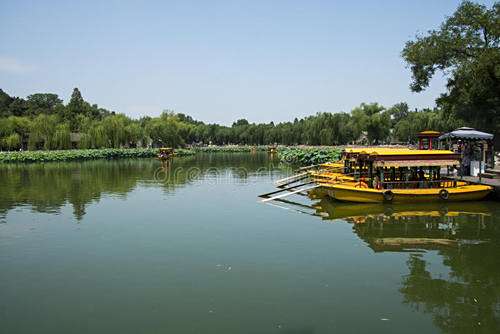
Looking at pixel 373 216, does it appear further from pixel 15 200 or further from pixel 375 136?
pixel 375 136

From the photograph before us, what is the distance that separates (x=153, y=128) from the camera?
8075 cm

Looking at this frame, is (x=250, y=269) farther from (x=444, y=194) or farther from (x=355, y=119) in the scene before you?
(x=355, y=119)

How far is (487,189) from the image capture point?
18.6 meters

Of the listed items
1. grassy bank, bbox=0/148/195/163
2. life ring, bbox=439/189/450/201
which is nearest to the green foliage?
life ring, bbox=439/189/450/201

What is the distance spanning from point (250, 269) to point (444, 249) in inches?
213

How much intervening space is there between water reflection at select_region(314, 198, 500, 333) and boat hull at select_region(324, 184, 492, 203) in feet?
1.04

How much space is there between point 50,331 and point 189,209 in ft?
36.4

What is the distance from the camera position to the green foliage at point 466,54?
886 inches

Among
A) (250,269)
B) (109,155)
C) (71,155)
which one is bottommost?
(250,269)

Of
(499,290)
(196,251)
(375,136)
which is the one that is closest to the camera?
(499,290)

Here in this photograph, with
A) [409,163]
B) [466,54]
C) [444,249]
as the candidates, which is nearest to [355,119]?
[466,54]

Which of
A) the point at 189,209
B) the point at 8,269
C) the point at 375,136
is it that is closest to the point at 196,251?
the point at 8,269

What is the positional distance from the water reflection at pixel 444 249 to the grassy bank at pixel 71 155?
144ft

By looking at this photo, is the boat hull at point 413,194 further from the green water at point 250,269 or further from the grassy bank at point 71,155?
the grassy bank at point 71,155
